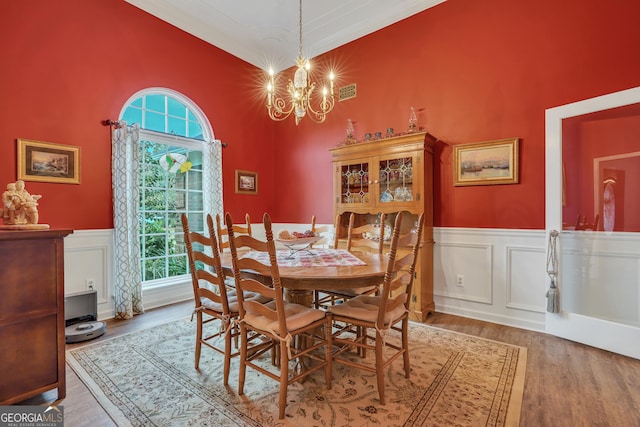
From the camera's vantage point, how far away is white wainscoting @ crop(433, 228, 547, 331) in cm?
292

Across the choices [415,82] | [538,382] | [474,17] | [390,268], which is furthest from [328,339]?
[474,17]

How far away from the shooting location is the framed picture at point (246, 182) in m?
4.59

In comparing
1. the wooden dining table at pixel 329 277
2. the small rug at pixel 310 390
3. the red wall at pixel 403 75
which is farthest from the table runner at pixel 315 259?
the red wall at pixel 403 75

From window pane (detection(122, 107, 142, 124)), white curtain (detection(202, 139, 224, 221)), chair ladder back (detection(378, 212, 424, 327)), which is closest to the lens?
chair ladder back (detection(378, 212, 424, 327))

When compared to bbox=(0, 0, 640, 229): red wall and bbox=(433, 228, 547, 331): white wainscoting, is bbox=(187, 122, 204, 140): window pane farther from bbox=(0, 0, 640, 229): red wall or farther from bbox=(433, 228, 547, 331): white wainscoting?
bbox=(433, 228, 547, 331): white wainscoting

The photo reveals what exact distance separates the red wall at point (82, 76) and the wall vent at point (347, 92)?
1.86 meters

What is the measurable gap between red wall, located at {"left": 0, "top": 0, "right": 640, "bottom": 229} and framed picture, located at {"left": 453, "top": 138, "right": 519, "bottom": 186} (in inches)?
3.1

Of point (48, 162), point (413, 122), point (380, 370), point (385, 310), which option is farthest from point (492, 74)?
point (48, 162)

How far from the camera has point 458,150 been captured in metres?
3.32

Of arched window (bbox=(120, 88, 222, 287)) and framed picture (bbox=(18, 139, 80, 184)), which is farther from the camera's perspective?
arched window (bbox=(120, 88, 222, 287))

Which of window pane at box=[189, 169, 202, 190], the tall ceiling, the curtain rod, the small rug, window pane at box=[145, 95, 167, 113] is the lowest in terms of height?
the small rug

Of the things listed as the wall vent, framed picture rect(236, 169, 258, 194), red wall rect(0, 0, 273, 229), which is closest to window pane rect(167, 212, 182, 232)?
red wall rect(0, 0, 273, 229)

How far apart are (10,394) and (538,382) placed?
314 centimetres

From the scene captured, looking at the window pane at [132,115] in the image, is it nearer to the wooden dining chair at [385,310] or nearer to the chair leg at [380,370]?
the wooden dining chair at [385,310]
